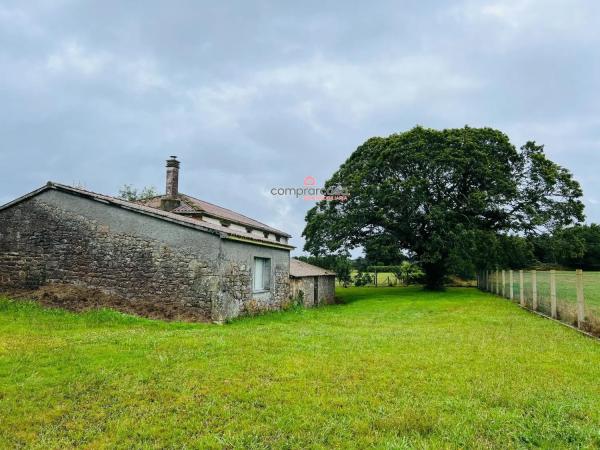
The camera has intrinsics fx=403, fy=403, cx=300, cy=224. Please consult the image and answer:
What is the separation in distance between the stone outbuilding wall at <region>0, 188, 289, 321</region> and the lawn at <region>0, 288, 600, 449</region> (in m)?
2.52

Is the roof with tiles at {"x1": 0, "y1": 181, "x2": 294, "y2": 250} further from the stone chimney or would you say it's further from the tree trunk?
the tree trunk

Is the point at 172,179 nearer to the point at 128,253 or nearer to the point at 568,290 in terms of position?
the point at 128,253

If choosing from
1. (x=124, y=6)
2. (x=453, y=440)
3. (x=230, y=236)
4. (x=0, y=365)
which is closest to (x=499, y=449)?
(x=453, y=440)

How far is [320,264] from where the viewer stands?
105ft

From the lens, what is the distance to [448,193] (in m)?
26.3

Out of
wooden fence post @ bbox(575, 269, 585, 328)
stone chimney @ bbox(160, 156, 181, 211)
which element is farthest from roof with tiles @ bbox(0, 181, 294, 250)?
wooden fence post @ bbox(575, 269, 585, 328)

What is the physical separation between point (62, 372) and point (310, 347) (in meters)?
4.45

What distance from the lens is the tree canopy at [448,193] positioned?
24578 mm

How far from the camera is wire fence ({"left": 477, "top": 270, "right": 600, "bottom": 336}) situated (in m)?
11.0

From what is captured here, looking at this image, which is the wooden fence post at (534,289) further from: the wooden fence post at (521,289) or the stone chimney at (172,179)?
the stone chimney at (172,179)

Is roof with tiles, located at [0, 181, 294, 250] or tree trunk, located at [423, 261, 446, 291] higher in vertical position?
roof with tiles, located at [0, 181, 294, 250]

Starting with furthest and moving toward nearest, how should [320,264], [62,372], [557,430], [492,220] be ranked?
1. [320,264]
2. [492,220]
3. [62,372]
4. [557,430]

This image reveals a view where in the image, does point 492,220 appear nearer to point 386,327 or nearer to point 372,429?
point 386,327

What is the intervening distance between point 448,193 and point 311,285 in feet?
37.8
